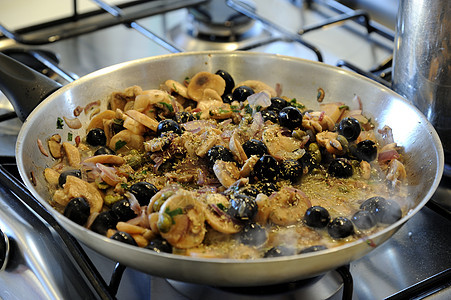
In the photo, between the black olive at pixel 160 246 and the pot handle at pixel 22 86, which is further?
the pot handle at pixel 22 86

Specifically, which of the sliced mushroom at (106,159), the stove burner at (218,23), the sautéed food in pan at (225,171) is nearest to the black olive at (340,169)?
the sautéed food in pan at (225,171)

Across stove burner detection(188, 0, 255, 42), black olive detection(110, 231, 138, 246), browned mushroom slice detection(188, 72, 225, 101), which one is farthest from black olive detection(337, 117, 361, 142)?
stove burner detection(188, 0, 255, 42)

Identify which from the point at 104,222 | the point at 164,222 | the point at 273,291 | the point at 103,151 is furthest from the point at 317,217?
the point at 103,151

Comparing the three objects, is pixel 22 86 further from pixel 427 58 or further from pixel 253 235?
pixel 427 58

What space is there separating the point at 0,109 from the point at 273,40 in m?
0.79

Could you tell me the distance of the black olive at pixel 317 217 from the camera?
0.90m

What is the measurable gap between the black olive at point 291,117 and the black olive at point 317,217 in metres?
0.29

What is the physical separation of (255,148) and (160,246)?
1.04ft

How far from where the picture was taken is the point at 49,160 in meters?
1.09

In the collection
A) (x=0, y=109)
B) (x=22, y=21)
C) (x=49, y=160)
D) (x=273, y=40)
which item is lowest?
(x=22, y=21)

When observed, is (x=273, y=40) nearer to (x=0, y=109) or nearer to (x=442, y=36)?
(x=442, y=36)

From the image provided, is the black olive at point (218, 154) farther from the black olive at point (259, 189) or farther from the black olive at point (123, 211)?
the black olive at point (123, 211)

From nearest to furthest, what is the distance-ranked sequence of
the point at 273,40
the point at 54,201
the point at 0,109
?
1. the point at 54,201
2. the point at 0,109
3. the point at 273,40

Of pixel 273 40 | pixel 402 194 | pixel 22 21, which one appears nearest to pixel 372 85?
pixel 402 194
